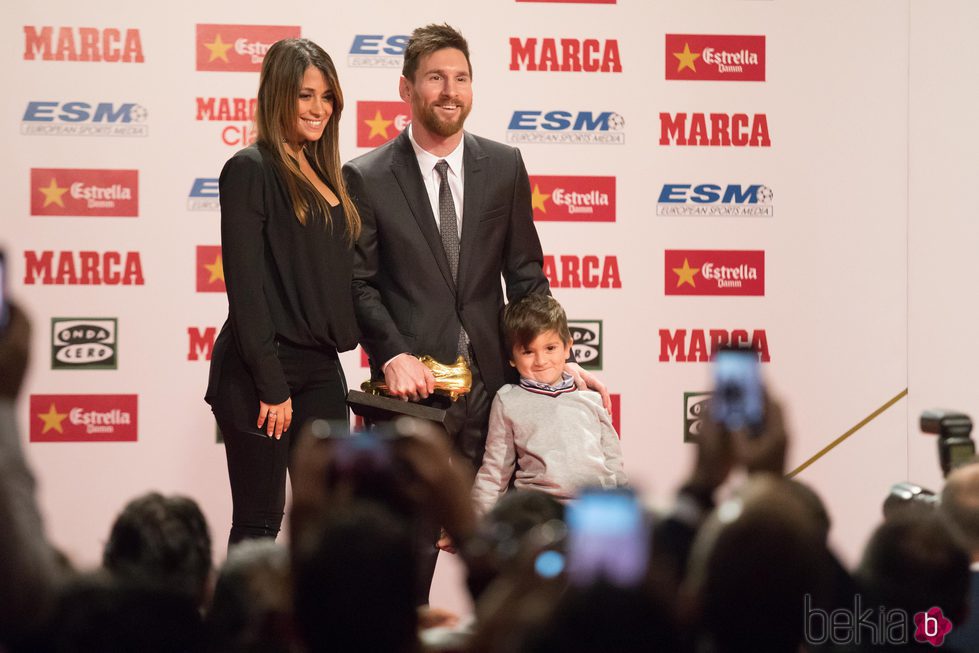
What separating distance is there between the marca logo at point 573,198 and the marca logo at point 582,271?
0.16m

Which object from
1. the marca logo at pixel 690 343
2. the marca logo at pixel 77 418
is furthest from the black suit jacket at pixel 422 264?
the marca logo at pixel 77 418

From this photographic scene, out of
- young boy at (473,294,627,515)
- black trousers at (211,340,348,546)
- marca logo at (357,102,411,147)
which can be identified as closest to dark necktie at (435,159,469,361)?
young boy at (473,294,627,515)

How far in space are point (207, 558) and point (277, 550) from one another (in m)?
0.10

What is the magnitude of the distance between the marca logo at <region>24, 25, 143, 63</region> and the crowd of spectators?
138 inches

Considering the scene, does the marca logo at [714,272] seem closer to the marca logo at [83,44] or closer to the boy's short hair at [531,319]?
the boy's short hair at [531,319]

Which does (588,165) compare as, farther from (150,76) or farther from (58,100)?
(58,100)

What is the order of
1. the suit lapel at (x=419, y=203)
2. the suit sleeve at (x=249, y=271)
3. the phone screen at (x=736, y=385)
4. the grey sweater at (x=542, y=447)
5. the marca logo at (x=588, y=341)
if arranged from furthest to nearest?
the marca logo at (x=588, y=341) < the suit lapel at (x=419, y=203) < the grey sweater at (x=542, y=447) < the suit sleeve at (x=249, y=271) < the phone screen at (x=736, y=385)

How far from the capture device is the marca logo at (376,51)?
4.44 meters

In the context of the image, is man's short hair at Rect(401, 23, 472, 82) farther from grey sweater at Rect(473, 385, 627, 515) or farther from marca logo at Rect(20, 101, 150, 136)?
marca logo at Rect(20, 101, 150, 136)

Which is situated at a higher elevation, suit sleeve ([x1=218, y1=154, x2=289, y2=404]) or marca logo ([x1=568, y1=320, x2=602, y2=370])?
suit sleeve ([x1=218, y1=154, x2=289, y2=404])

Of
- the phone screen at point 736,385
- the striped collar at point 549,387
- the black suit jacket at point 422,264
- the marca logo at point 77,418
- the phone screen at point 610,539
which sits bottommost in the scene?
the marca logo at point 77,418

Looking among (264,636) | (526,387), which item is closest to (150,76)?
(526,387)

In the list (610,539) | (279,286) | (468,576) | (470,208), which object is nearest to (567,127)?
(470,208)

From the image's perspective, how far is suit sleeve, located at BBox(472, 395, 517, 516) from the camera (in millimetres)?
2916
